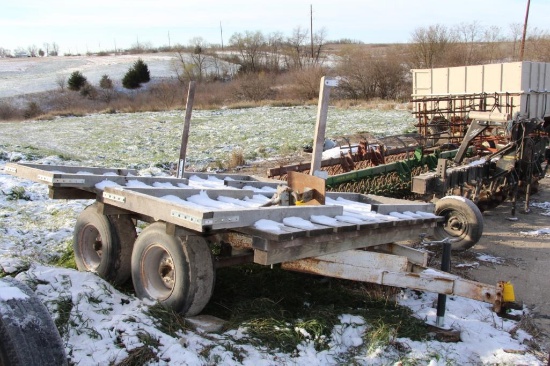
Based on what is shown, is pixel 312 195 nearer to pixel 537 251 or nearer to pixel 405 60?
pixel 537 251

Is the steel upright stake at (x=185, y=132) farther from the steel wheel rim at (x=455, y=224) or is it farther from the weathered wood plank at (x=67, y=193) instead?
the steel wheel rim at (x=455, y=224)

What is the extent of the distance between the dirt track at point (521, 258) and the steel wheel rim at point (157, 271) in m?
3.05

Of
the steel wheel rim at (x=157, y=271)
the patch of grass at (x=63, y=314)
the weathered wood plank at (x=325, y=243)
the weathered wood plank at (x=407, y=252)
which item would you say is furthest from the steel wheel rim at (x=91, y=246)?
the weathered wood plank at (x=407, y=252)

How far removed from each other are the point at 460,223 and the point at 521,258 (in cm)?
87

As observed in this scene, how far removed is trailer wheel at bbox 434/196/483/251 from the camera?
661cm

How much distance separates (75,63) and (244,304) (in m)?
Answer: 73.7

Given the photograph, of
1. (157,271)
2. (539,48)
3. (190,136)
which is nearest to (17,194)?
(157,271)

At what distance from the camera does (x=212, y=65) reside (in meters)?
60.6

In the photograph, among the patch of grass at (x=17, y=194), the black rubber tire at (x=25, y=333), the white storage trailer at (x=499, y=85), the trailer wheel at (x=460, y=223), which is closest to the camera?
the black rubber tire at (x=25, y=333)

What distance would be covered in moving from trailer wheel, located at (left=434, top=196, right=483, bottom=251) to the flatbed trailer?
5.80 feet

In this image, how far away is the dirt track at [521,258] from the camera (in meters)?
Answer: 5.31

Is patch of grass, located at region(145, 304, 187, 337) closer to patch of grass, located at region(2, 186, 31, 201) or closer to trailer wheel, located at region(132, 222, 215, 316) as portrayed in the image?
trailer wheel, located at region(132, 222, 215, 316)

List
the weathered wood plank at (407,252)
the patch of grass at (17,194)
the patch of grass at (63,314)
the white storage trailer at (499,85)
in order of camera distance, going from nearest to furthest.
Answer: the patch of grass at (63,314) < the weathered wood plank at (407,252) < the patch of grass at (17,194) < the white storage trailer at (499,85)

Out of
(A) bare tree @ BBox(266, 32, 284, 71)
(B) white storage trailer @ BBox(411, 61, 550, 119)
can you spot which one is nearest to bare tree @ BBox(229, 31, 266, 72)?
(A) bare tree @ BBox(266, 32, 284, 71)
